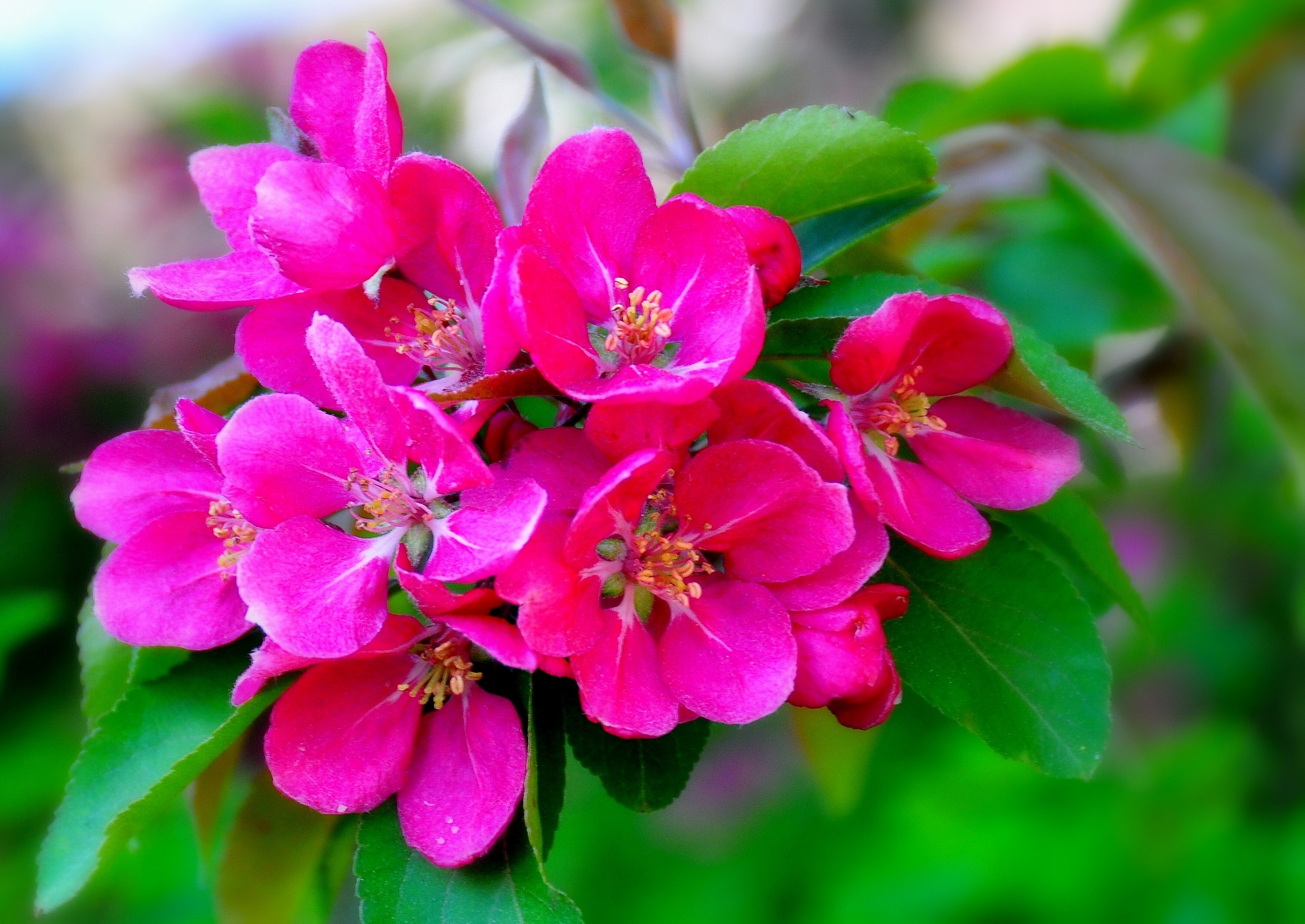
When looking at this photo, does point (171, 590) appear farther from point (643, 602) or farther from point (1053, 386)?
point (1053, 386)

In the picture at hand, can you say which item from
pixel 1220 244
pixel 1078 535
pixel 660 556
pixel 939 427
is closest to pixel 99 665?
pixel 660 556

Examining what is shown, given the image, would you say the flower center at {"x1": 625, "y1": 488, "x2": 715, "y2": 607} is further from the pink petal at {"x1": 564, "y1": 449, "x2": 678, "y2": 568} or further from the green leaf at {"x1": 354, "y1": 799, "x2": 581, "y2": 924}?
the green leaf at {"x1": 354, "y1": 799, "x2": 581, "y2": 924}

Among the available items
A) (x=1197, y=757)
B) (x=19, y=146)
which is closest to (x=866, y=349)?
(x=1197, y=757)

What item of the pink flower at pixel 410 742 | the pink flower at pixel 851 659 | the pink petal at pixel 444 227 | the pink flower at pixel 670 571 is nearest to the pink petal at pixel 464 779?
the pink flower at pixel 410 742

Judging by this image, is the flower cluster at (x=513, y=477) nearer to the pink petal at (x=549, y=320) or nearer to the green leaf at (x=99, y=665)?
the pink petal at (x=549, y=320)

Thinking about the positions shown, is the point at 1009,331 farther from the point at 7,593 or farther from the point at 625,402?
the point at 7,593

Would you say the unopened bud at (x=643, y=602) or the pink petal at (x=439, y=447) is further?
the unopened bud at (x=643, y=602)
